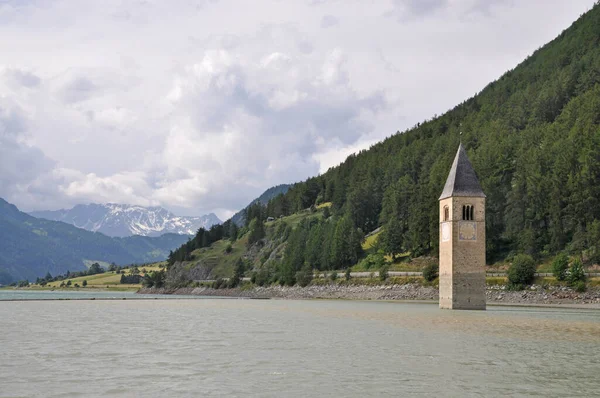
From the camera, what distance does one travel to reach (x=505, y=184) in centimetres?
11750

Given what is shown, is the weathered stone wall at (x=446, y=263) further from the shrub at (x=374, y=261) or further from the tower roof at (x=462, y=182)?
the shrub at (x=374, y=261)

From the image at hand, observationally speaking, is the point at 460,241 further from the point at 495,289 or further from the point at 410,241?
the point at 410,241

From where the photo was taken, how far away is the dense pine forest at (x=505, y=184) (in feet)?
325

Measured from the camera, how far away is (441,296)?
7725cm

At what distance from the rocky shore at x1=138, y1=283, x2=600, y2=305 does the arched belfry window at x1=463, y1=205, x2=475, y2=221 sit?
1482cm

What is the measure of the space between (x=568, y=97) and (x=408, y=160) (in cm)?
3666

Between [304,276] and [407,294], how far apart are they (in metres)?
37.3

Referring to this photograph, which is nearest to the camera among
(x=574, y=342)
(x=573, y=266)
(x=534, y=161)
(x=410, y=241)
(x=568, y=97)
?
(x=574, y=342)

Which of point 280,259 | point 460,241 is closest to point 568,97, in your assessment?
point 280,259

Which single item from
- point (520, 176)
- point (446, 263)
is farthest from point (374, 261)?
point (446, 263)

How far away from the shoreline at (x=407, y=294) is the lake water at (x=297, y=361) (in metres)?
37.0

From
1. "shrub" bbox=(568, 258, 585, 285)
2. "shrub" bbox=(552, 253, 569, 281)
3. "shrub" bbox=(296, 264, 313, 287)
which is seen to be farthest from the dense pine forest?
"shrub" bbox=(568, 258, 585, 285)

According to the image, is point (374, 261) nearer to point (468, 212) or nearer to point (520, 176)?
point (520, 176)

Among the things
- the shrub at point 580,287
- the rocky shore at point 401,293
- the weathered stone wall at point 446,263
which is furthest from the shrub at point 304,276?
the shrub at point 580,287
